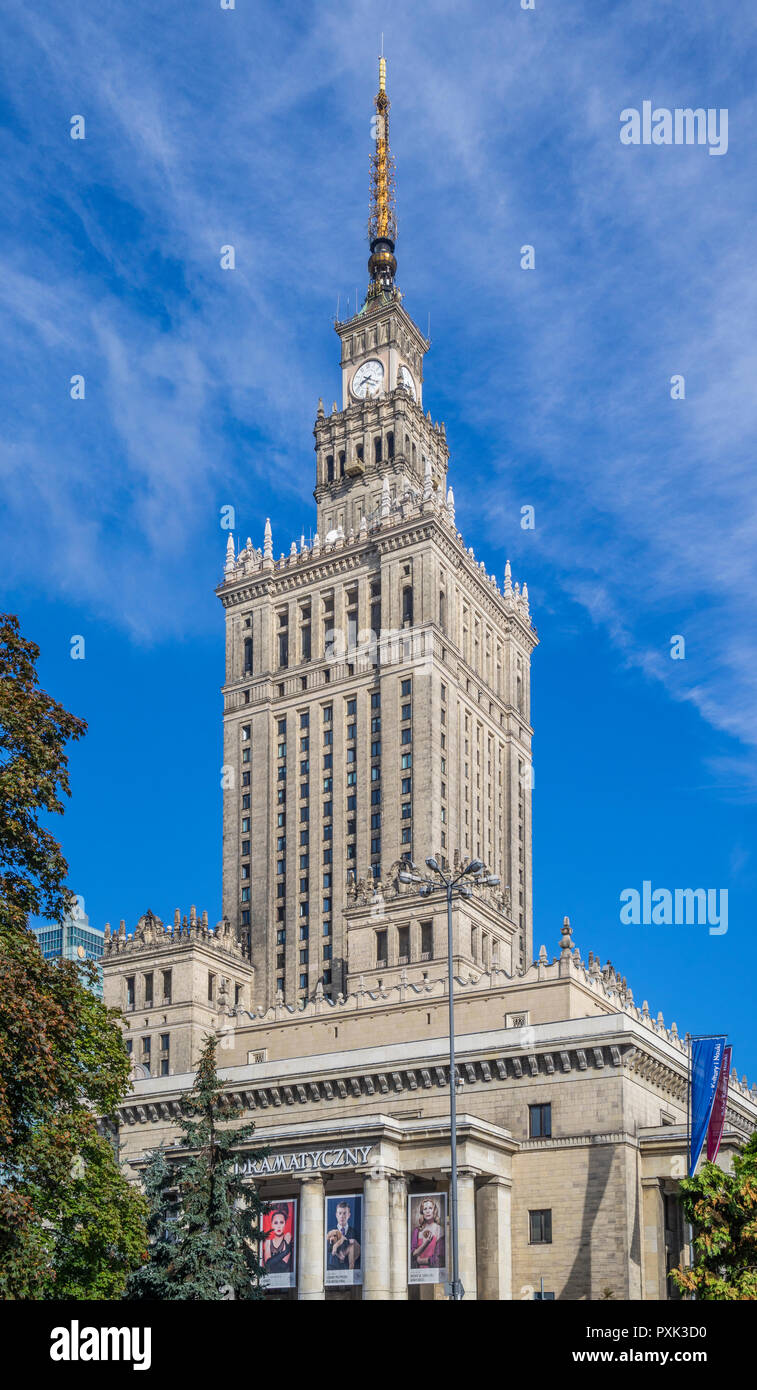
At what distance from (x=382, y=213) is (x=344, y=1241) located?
10631 centimetres

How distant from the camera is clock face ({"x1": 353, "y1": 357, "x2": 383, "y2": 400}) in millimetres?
132625

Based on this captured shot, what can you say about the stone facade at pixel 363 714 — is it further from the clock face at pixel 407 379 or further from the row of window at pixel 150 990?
the row of window at pixel 150 990

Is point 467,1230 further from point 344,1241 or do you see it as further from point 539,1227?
point 539,1227

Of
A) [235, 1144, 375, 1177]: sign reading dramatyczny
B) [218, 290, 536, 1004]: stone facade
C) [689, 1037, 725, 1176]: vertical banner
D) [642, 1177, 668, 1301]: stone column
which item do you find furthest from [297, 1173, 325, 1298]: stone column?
[218, 290, 536, 1004]: stone facade

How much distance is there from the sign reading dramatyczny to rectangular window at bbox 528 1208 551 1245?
344 inches

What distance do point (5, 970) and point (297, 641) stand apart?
3361 inches

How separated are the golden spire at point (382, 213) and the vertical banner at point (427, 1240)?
323 ft

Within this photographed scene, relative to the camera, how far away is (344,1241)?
190 ft

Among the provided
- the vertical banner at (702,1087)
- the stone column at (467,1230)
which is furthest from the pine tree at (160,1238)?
the vertical banner at (702,1087)

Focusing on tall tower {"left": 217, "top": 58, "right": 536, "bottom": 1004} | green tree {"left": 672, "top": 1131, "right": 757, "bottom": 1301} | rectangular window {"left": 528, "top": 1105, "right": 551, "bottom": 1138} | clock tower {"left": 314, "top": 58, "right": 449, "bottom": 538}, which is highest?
clock tower {"left": 314, "top": 58, "right": 449, "bottom": 538}

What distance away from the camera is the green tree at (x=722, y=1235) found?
3719cm

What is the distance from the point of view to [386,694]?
110 meters

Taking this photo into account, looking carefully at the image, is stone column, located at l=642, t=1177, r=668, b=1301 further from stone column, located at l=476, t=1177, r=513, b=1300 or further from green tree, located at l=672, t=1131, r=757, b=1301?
green tree, located at l=672, t=1131, r=757, b=1301
